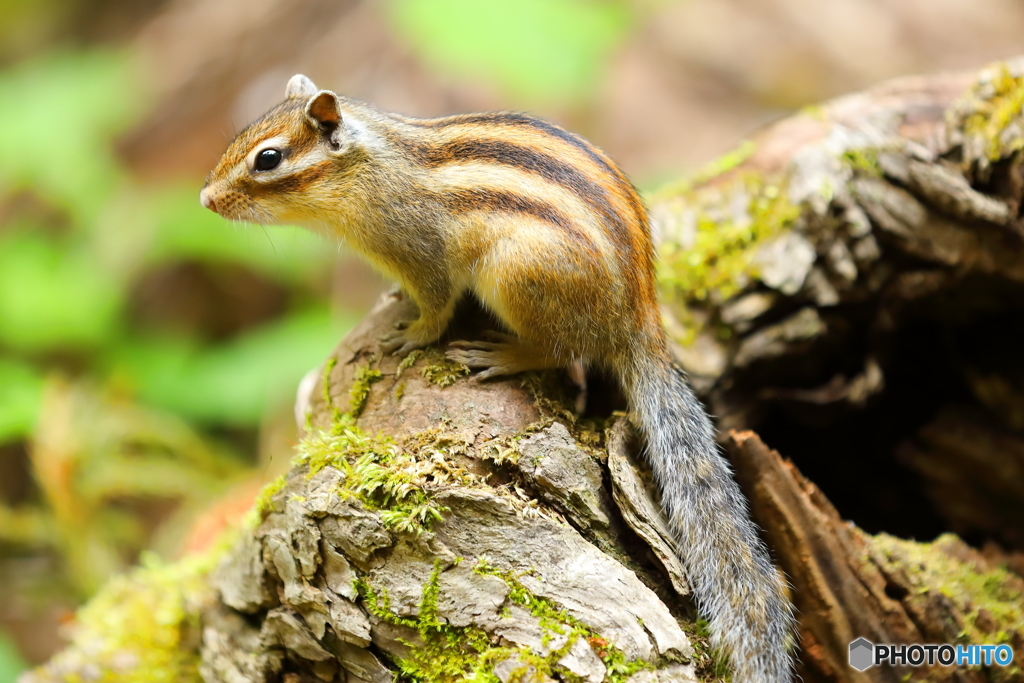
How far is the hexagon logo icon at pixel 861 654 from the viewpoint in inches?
106

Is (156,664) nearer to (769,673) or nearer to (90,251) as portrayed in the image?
(769,673)

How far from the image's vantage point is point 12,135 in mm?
6406

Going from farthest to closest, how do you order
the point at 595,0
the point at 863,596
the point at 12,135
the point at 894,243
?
1. the point at 595,0
2. the point at 12,135
3. the point at 894,243
4. the point at 863,596

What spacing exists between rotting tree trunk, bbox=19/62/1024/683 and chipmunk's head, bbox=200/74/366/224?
604mm

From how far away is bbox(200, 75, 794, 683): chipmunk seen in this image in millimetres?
2686

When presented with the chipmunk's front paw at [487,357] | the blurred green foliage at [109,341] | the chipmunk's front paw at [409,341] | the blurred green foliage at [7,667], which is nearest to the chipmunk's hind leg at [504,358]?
the chipmunk's front paw at [487,357]

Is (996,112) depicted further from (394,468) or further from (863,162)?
(394,468)

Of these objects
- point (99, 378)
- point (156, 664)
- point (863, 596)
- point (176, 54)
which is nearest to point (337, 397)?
point (156, 664)

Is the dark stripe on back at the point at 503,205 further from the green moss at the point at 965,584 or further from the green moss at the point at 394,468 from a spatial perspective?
the green moss at the point at 965,584

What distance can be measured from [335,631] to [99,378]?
193 inches

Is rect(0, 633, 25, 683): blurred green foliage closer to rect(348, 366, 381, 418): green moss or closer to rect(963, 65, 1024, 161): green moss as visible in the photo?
rect(348, 366, 381, 418): green moss

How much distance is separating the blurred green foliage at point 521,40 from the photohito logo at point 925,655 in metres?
4.05

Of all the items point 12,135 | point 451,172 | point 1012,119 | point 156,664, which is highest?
point 12,135

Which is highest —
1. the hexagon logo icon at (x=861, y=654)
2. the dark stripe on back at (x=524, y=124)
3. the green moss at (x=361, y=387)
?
the dark stripe on back at (x=524, y=124)
